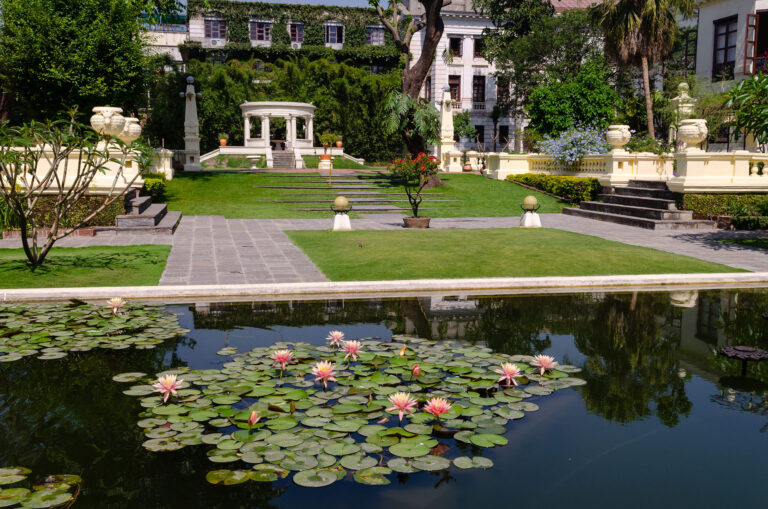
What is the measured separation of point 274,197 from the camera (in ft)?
79.6

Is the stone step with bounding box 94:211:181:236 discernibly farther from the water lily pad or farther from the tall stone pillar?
the tall stone pillar

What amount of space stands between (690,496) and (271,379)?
3412mm

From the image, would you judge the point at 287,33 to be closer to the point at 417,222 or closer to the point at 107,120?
the point at 107,120

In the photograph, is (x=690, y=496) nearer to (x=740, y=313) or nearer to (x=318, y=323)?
(x=318, y=323)

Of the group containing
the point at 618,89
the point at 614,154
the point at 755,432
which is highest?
the point at 618,89

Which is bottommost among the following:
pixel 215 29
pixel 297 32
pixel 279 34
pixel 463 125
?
pixel 463 125

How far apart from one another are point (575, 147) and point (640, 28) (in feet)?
29.0

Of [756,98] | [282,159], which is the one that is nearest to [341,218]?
[756,98]

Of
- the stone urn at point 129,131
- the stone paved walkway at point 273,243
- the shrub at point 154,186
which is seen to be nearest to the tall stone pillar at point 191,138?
the shrub at point 154,186

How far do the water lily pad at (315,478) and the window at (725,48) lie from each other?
3386 cm

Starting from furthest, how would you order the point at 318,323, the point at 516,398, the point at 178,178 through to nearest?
the point at 178,178 < the point at 318,323 < the point at 516,398

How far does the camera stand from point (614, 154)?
22.6 m

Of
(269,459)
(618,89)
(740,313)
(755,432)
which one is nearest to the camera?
(269,459)

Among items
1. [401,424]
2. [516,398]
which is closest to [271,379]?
[401,424]
